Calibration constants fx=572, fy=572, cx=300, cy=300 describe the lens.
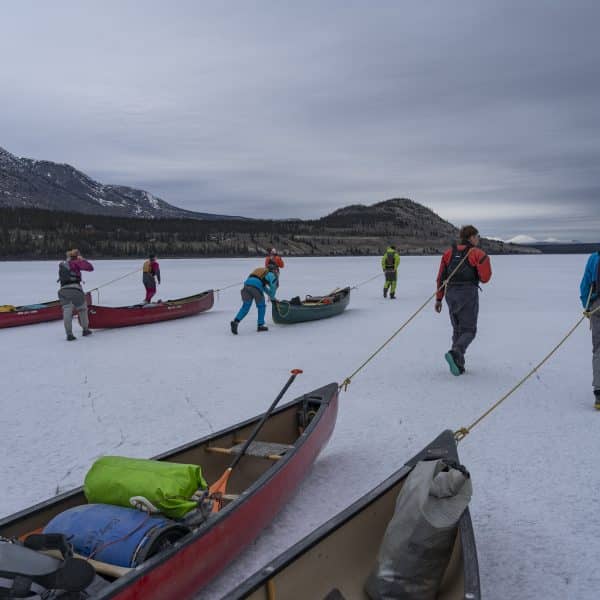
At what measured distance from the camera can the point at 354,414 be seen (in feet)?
17.1

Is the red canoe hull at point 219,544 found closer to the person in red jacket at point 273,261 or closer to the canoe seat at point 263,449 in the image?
the canoe seat at point 263,449

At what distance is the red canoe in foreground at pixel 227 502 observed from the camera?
7.07 feet

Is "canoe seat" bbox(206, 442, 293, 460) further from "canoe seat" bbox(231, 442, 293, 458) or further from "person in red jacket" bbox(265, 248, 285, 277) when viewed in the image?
"person in red jacket" bbox(265, 248, 285, 277)

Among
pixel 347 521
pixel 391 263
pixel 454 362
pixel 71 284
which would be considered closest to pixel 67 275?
pixel 71 284

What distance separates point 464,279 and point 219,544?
4363mm

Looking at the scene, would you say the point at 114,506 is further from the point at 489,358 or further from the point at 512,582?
the point at 489,358

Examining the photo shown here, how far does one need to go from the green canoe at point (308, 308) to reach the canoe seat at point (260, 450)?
6.61m

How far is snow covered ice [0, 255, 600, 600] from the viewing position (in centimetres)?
302

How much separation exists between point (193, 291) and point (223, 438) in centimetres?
1699

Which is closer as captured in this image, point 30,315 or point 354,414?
point 354,414

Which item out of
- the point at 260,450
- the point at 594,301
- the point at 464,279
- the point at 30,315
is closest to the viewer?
the point at 260,450

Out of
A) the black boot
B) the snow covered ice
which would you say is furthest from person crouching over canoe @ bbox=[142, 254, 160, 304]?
the black boot

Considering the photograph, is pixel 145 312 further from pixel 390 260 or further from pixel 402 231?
pixel 402 231

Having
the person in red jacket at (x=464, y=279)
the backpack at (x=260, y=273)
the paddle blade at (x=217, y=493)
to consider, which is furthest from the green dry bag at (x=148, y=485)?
the backpack at (x=260, y=273)
